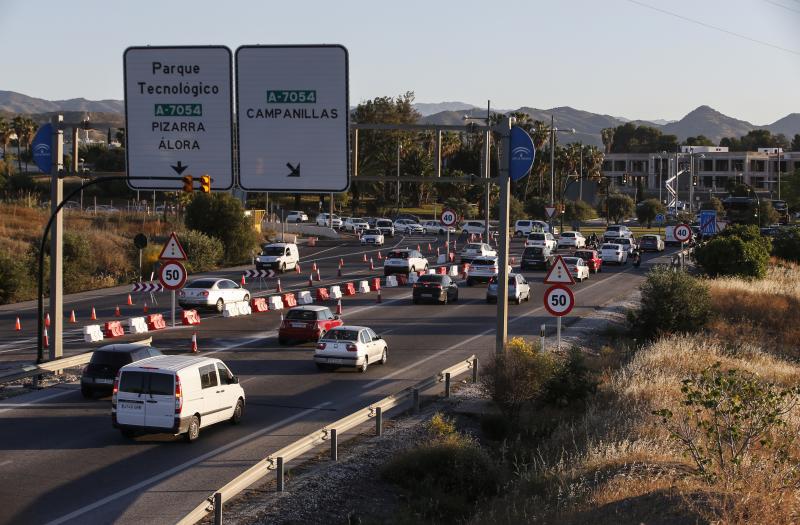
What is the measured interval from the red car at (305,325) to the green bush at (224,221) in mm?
33320

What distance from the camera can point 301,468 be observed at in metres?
16.8

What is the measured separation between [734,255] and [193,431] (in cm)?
4121

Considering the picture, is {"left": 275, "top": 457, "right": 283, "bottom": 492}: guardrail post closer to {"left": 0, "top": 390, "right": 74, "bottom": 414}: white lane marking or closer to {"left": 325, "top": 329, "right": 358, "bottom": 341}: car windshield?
{"left": 0, "top": 390, "right": 74, "bottom": 414}: white lane marking

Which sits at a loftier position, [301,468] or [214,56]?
[214,56]

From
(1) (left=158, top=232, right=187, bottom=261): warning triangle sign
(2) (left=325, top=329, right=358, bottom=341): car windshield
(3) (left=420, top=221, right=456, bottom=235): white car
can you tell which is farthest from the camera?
(3) (left=420, top=221, right=456, bottom=235): white car

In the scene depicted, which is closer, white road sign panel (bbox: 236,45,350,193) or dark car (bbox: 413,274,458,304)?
white road sign panel (bbox: 236,45,350,193)

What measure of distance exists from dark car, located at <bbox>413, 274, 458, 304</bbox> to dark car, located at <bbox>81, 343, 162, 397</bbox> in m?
22.6

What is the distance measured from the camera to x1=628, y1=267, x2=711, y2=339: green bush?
35688 mm

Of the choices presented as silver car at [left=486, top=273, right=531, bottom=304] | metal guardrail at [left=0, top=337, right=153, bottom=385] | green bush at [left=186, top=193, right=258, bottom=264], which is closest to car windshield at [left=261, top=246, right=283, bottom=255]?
green bush at [left=186, top=193, right=258, bottom=264]

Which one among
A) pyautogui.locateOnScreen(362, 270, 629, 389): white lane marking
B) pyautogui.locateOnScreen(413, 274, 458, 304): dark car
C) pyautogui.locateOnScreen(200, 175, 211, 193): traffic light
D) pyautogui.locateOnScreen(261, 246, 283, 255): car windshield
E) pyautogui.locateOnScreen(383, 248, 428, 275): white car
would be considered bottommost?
pyautogui.locateOnScreen(362, 270, 629, 389): white lane marking

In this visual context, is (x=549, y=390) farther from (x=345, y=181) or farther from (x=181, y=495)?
(x=181, y=495)

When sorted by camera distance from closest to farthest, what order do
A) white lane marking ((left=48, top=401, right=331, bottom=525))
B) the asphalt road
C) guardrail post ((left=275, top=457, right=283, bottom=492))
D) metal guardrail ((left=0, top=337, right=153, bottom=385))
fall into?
white lane marking ((left=48, top=401, right=331, bottom=525)) < the asphalt road < guardrail post ((left=275, top=457, right=283, bottom=492)) < metal guardrail ((left=0, top=337, right=153, bottom=385))

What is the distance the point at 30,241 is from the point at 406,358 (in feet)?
124

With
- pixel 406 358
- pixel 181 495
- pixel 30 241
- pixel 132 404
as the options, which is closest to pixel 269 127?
pixel 132 404
